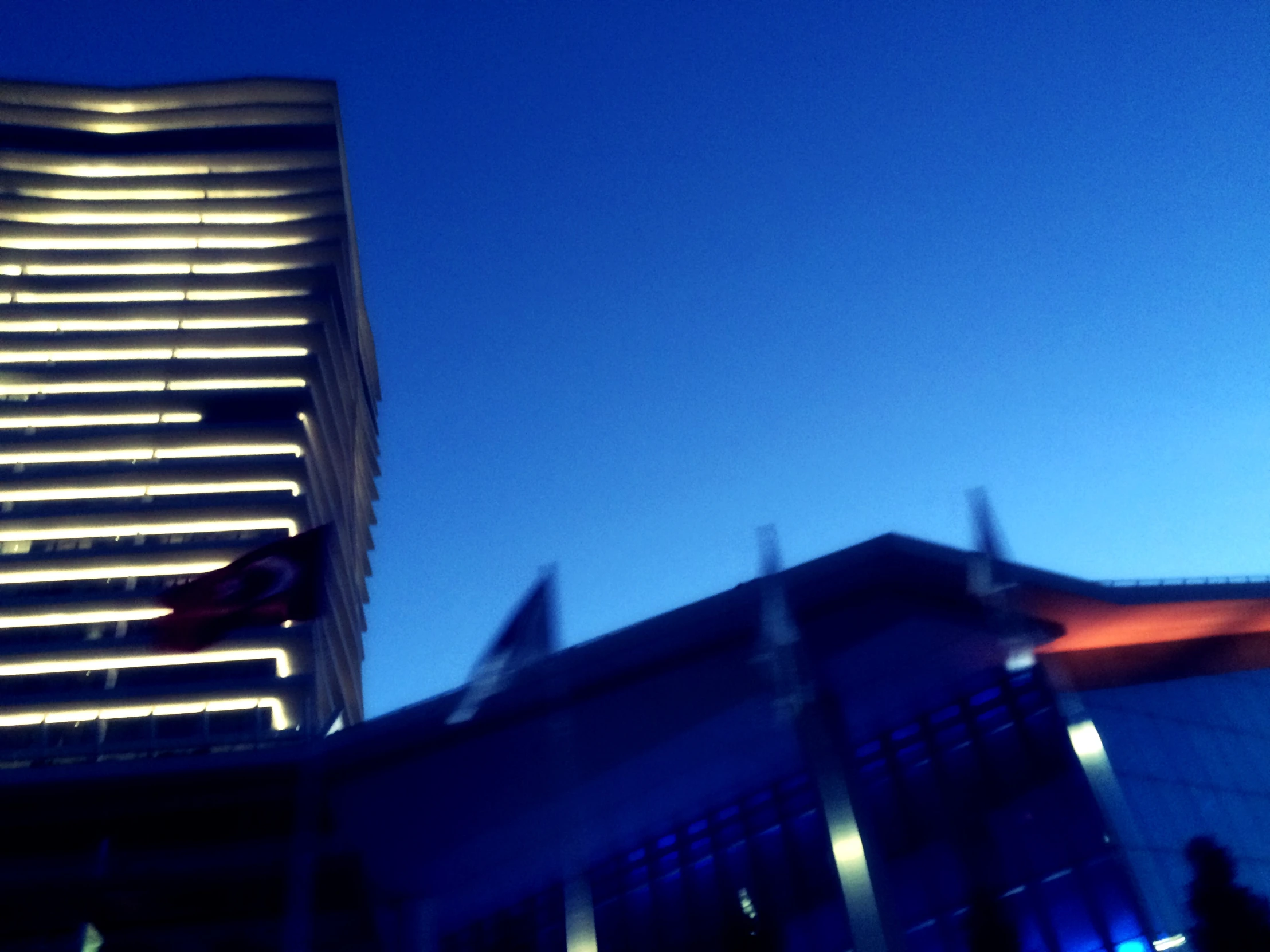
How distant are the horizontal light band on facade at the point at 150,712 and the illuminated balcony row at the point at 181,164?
41831 millimetres

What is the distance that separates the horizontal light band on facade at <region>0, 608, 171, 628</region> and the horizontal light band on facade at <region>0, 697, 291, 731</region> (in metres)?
5.28

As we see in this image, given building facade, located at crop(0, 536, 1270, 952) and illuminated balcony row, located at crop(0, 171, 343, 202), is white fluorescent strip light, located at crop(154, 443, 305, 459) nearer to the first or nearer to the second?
illuminated balcony row, located at crop(0, 171, 343, 202)

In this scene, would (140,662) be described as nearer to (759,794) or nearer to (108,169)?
(759,794)

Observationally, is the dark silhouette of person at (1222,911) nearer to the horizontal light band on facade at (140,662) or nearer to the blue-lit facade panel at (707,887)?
the blue-lit facade panel at (707,887)

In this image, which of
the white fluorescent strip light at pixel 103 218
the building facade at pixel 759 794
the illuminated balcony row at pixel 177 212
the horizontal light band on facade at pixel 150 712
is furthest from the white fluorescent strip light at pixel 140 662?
the white fluorescent strip light at pixel 103 218

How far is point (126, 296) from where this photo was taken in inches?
2948

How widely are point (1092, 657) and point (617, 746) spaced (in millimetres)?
14064

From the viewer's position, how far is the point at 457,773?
31.8 m

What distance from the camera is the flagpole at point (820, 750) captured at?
98.7ft

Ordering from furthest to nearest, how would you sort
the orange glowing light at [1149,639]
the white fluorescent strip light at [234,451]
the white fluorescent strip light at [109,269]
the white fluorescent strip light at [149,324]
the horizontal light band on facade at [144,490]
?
the white fluorescent strip light at [109,269]
the white fluorescent strip light at [149,324]
the white fluorescent strip light at [234,451]
the horizontal light band on facade at [144,490]
the orange glowing light at [1149,639]

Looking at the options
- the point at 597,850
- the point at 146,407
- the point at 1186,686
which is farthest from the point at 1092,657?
the point at 146,407

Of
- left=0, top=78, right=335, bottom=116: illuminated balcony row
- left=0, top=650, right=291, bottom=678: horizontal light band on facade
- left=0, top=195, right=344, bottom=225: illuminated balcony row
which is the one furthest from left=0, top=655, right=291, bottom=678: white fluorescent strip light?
left=0, top=78, right=335, bottom=116: illuminated balcony row

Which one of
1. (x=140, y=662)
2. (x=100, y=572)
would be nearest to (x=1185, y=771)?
(x=140, y=662)

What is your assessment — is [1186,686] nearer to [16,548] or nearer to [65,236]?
[16,548]
